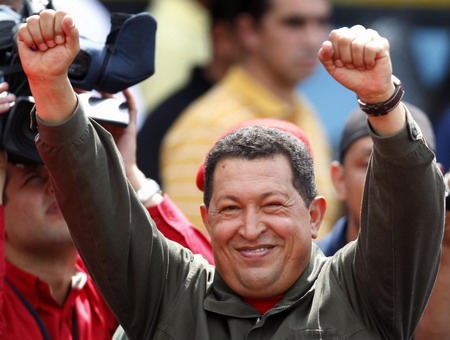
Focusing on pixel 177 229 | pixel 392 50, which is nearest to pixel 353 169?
pixel 177 229

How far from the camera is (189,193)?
4.92 metres

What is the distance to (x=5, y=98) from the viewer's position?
127 inches

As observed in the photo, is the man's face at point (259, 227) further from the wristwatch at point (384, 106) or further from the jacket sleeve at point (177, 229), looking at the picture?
the jacket sleeve at point (177, 229)

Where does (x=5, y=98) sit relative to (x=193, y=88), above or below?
above

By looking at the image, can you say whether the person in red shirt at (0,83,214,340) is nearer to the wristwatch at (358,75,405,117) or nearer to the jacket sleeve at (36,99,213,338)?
the jacket sleeve at (36,99,213,338)

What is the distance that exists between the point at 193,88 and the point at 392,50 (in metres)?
1.21

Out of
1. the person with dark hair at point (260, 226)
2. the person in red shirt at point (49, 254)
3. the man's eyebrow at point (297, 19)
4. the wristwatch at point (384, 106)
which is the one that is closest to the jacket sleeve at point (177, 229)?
the person in red shirt at point (49, 254)

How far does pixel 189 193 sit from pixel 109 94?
1470 mm

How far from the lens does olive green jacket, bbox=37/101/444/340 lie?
2.72m

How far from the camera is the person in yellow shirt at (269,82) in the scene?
5.12 meters

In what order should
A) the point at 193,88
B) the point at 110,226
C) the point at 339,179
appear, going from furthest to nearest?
the point at 193,88
the point at 339,179
the point at 110,226

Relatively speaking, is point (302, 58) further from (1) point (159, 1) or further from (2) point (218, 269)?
(2) point (218, 269)

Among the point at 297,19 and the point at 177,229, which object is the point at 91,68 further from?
the point at 297,19

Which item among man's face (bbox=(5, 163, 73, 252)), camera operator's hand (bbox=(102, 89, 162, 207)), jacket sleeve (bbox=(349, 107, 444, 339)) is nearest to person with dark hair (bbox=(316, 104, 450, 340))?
camera operator's hand (bbox=(102, 89, 162, 207))
